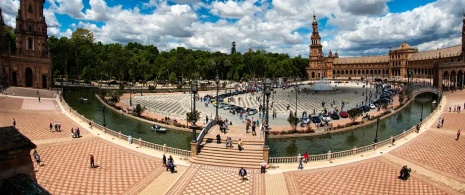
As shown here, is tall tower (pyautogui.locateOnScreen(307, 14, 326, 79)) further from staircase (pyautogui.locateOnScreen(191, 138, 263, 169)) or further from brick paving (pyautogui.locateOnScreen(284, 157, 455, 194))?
brick paving (pyautogui.locateOnScreen(284, 157, 455, 194))

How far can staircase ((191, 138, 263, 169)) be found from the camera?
902 inches

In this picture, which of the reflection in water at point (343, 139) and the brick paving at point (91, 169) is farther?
the reflection in water at point (343, 139)


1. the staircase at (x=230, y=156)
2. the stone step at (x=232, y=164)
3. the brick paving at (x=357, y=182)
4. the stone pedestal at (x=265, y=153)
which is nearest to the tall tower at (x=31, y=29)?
the staircase at (x=230, y=156)

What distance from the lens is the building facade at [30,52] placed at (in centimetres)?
6412

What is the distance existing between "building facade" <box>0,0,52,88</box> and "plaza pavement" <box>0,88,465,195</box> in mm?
43366

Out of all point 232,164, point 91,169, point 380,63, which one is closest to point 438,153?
point 232,164

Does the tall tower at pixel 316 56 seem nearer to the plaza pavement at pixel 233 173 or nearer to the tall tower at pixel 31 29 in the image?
the tall tower at pixel 31 29

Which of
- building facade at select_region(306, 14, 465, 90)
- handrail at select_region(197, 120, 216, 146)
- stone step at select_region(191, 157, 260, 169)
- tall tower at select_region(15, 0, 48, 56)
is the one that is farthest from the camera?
building facade at select_region(306, 14, 465, 90)

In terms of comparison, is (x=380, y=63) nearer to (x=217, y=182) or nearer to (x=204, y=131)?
(x=204, y=131)

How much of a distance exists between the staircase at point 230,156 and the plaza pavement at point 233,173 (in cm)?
83

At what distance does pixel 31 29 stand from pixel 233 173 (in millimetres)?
68661

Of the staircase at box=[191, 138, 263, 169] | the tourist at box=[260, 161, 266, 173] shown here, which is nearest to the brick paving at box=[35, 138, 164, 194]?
the staircase at box=[191, 138, 263, 169]

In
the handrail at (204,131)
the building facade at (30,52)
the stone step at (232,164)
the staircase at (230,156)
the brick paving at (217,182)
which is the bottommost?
the brick paving at (217,182)

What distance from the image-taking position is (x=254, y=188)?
62.1 ft
